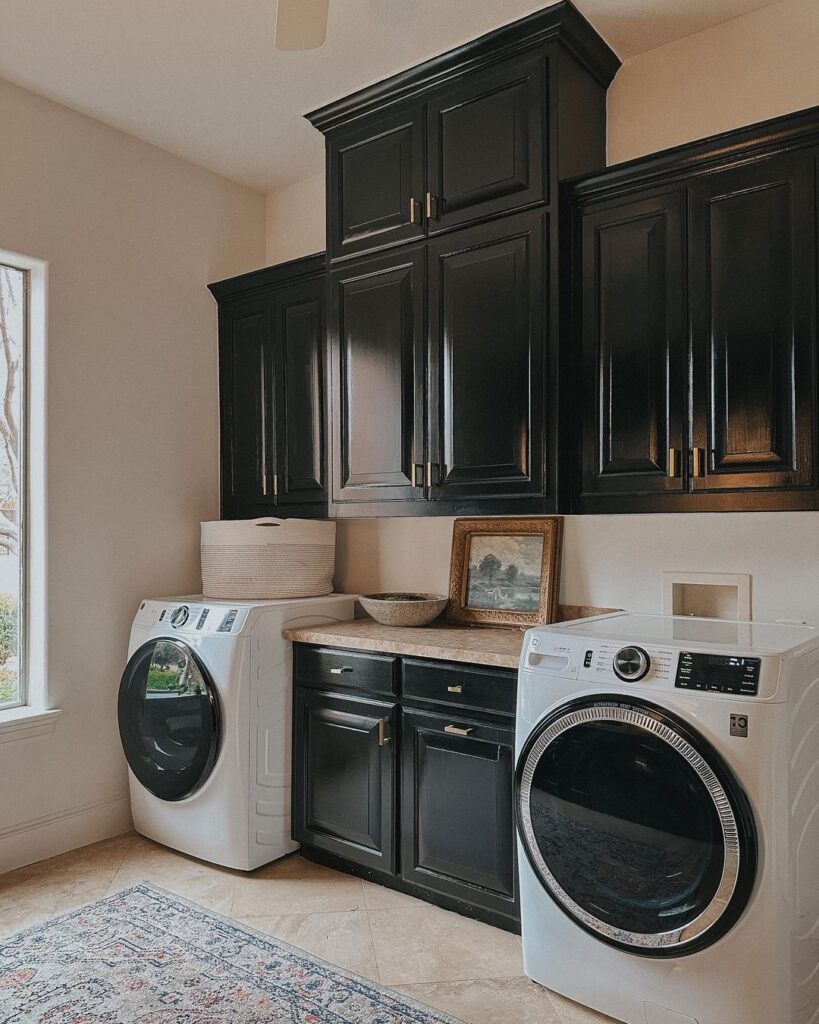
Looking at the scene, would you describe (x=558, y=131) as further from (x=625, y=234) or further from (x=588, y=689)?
(x=588, y=689)

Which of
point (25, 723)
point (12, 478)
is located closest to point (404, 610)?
point (25, 723)

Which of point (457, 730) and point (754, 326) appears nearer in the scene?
point (754, 326)

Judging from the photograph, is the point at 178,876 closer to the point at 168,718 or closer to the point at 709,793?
the point at 168,718

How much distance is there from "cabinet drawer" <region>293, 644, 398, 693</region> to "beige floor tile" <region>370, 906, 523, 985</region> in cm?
69

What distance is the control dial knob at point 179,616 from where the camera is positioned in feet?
9.59

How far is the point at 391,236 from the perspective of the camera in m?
2.79

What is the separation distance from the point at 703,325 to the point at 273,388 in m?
1.82

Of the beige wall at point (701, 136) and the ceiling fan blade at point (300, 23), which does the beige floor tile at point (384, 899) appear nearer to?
the beige wall at point (701, 136)

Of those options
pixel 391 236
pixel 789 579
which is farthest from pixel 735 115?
pixel 789 579

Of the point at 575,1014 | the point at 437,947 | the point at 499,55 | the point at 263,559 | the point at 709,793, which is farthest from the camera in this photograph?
the point at 263,559

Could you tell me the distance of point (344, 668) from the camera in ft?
8.98

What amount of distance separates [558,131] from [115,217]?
1.81 metres

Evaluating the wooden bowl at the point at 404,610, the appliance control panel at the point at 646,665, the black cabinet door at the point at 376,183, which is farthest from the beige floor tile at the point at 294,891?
the black cabinet door at the point at 376,183

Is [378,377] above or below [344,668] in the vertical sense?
above
